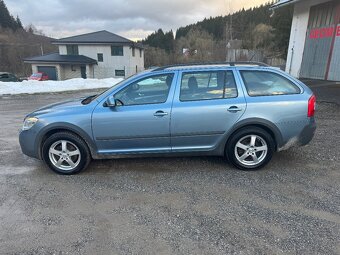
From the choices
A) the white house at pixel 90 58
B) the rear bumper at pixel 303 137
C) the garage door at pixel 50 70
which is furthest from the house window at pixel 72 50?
the rear bumper at pixel 303 137

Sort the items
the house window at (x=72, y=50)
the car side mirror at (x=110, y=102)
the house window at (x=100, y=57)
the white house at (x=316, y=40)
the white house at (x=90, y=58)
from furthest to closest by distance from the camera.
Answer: the house window at (x=100, y=57) < the house window at (x=72, y=50) < the white house at (x=90, y=58) < the white house at (x=316, y=40) < the car side mirror at (x=110, y=102)

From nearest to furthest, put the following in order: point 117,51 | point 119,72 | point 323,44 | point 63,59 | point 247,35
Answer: point 323,44
point 63,59
point 117,51
point 119,72
point 247,35

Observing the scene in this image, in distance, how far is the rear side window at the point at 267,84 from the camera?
4.12 m

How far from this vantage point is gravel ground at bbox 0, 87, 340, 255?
104 inches

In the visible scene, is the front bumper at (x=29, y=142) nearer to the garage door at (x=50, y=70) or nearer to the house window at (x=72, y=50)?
the garage door at (x=50, y=70)

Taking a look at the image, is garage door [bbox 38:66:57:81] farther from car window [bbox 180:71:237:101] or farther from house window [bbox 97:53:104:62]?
car window [bbox 180:71:237:101]

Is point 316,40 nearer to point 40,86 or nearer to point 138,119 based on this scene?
point 138,119

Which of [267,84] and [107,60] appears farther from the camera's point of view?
[107,60]

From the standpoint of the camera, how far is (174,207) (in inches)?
129

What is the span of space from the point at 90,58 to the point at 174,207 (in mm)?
38206

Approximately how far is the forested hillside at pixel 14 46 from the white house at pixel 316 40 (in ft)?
171

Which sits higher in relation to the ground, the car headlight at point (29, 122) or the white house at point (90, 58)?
the white house at point (90, 58)

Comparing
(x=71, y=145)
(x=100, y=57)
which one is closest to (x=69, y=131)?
(x=71, y=145)

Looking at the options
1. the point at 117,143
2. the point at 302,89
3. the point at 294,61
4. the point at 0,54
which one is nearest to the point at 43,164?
the point at 117,143
